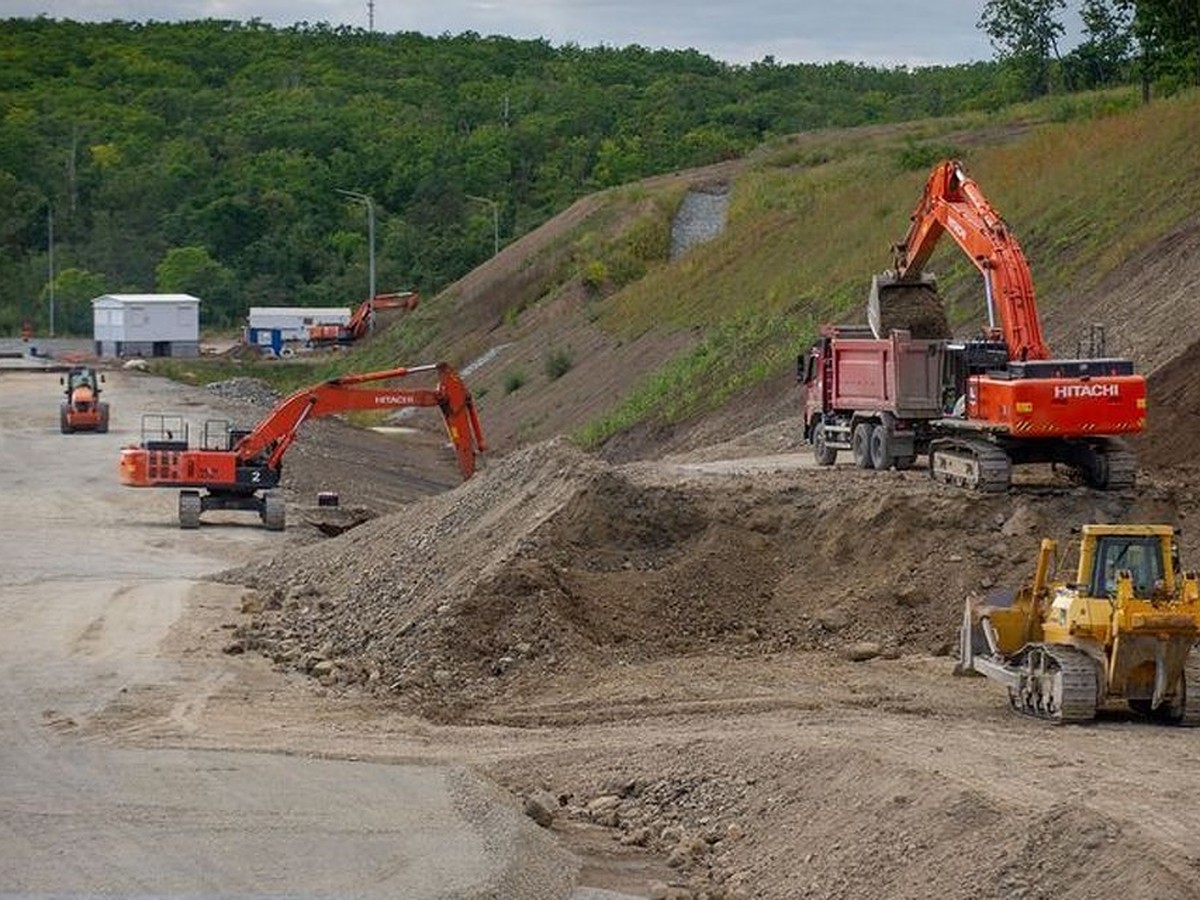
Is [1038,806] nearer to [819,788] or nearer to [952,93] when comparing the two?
[819,788]

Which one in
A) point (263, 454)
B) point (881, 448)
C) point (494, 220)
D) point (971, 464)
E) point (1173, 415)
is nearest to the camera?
point (971, 464)

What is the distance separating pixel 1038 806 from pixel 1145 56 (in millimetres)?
62571

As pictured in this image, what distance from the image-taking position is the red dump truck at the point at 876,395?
3312 centimetres

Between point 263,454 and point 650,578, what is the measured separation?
1837 cm

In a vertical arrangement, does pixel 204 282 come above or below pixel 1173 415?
below

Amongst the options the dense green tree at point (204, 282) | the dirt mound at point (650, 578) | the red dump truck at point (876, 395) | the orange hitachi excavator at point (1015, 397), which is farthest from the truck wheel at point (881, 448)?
the dense green tree at point (204, 282)

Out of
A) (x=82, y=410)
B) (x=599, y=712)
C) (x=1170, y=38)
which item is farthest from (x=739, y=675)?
(x=1170, y=38)

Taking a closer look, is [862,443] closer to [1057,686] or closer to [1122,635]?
[1057,686]

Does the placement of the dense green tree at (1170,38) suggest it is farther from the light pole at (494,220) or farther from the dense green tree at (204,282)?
the dense green tree at (204,282)

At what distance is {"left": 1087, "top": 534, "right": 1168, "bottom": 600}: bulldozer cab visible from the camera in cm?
2130

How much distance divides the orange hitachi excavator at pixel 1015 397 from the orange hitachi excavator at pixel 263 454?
46.4 feet

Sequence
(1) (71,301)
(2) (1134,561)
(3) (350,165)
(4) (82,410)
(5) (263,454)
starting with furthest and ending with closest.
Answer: (3) (350,165)
(1) (71,301)
(4) (82,410)
(5) (263,454)
(2) (1134,561)

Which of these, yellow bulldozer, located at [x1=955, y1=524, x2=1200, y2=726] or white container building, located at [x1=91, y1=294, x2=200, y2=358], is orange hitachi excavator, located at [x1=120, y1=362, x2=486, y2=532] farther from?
white container building, located at [x1=91, y1=294, x2=200, y2=358]

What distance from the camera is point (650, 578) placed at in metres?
27.9
